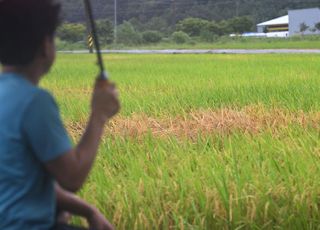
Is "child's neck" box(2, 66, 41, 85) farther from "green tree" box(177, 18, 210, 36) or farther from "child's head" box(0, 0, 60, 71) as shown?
"green tree" box(177, 18, 210, 36)

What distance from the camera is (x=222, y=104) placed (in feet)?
17.9

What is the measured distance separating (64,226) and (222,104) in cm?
422

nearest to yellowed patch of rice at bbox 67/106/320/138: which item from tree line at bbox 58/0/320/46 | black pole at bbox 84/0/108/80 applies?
black pole at bbox 84/0/108/80

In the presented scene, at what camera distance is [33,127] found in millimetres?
1151

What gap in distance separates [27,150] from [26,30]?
242mm

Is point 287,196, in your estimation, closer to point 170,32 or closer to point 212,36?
point 212,36

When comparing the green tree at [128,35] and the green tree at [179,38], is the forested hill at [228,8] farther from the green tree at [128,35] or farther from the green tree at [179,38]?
the green tree at [128,35]

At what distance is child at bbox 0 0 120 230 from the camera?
116 centimetres

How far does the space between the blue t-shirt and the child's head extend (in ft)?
0.16

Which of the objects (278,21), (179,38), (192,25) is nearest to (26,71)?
(179,38)

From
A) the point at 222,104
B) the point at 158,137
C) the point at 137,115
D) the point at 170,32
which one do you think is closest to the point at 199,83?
the point at 222,104

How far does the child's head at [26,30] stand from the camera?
119 centimetres

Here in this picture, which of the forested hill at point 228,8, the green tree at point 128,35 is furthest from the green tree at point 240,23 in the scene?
the green tree at point 128,35

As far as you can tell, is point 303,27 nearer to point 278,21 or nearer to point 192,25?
point 192,25
